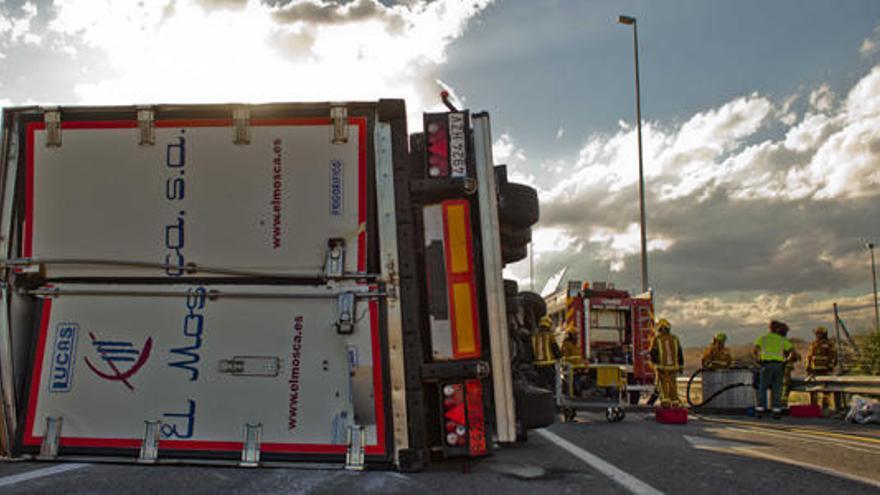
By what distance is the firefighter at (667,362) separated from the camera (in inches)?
460

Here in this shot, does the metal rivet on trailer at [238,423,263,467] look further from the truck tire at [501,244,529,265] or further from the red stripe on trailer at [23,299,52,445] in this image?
the truck tire at [501,244,529,265]

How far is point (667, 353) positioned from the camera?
11789 mm

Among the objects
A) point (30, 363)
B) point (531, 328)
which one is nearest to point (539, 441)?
point (531, 328)

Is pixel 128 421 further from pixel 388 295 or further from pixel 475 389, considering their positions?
pixel 475 389

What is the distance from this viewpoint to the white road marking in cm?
482

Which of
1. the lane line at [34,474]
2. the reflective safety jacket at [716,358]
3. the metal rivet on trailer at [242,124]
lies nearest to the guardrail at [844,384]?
the reflective safety jacket at [716,358]

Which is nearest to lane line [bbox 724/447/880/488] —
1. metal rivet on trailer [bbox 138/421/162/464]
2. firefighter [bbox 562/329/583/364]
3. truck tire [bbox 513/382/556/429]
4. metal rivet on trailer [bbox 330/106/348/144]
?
truck tire [bbox 513/382/556/429]

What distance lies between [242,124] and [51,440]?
2.25 metres

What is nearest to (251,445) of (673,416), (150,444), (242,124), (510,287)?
(150,444)

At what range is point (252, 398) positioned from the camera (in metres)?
4.09

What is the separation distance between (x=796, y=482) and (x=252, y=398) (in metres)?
4.06

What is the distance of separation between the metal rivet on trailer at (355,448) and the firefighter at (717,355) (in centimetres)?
1197

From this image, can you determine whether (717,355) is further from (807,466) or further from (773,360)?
(807,466)

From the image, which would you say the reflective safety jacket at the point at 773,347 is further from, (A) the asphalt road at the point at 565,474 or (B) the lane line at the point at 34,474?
(B) the lane line at the point at 34,474
